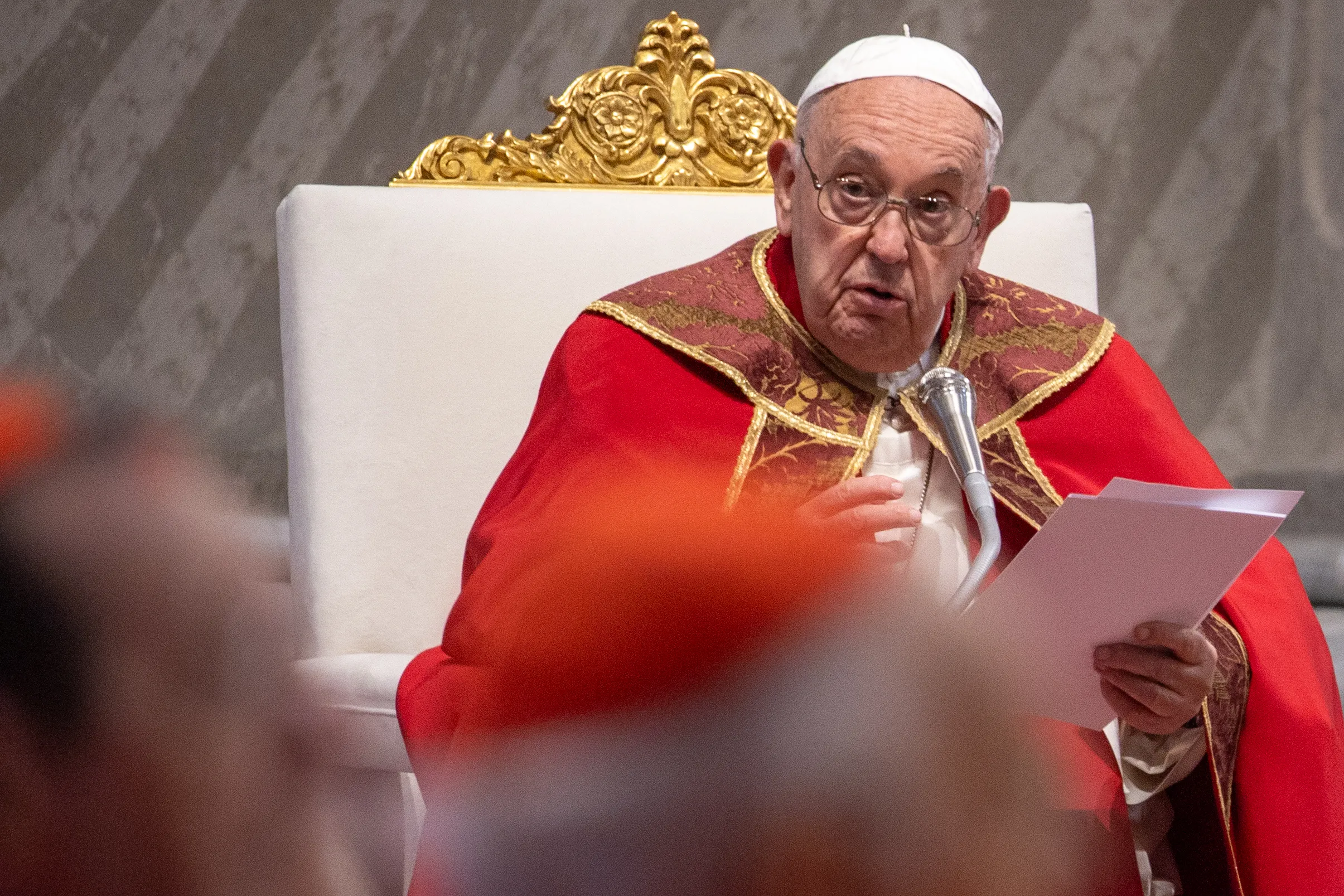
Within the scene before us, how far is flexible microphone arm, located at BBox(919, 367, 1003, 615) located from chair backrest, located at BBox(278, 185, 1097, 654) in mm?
805

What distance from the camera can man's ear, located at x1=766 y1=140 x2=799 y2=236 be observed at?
2.39 meters

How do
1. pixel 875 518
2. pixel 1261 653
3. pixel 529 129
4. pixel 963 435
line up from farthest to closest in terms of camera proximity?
pixel 529 129 < pixel 1261 653 < pixel 963 435 < pixel 875 518

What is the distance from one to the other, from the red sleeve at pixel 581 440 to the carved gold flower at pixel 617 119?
66 cm

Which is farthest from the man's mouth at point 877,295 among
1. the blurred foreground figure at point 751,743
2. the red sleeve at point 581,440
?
the blurred foreground figure at point 751,743

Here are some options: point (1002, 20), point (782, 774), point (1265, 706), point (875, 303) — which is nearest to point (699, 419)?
point (875, 303)

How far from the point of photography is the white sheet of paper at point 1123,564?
1528 mm

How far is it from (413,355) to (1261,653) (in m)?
1.41

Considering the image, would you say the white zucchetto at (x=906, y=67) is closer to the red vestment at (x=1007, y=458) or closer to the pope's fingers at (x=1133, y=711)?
the red vestment at (x=1007, y=458)

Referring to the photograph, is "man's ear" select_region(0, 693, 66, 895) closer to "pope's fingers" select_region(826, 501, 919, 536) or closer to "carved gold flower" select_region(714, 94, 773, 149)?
"pope's fingers" select_region(826, 501, 919, 536)

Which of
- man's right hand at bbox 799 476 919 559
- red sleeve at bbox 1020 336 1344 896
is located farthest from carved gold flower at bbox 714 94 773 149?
man's right hand at bbox 799 476 919 559

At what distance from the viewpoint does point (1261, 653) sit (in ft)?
6.73

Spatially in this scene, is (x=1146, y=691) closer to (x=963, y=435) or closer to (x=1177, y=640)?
(x=1177, y=640)

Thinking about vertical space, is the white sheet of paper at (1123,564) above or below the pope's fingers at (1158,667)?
above

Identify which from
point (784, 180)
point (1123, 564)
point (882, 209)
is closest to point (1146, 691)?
point (1123, 564)
